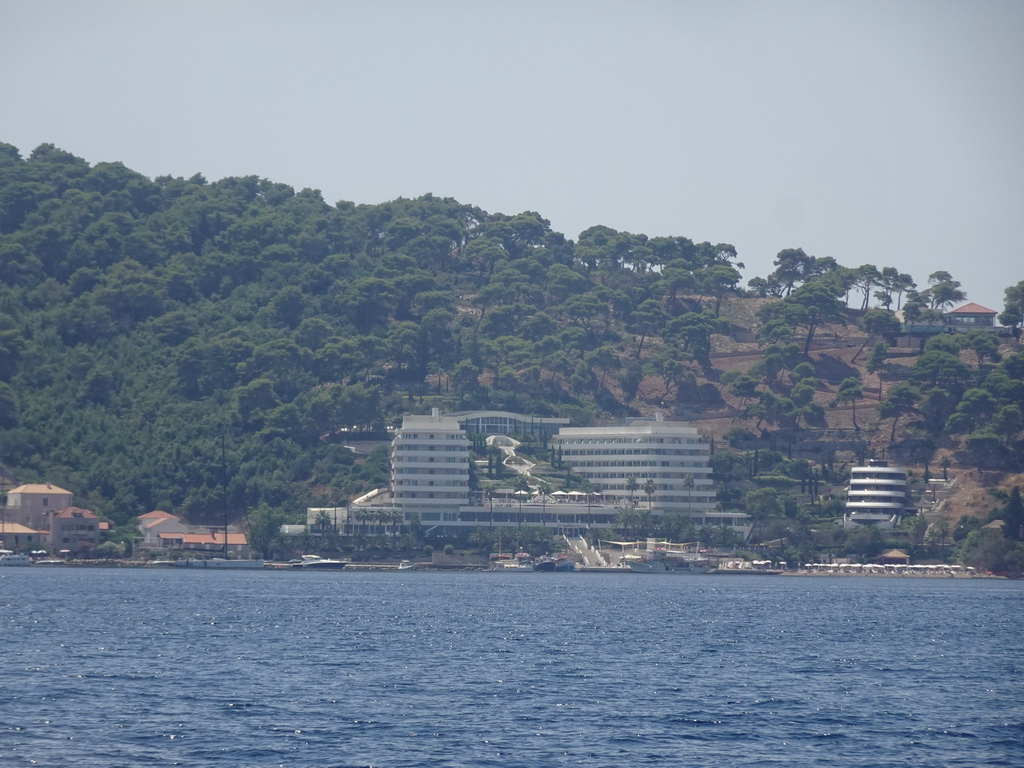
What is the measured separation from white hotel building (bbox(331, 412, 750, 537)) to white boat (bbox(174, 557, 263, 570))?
14.0 m

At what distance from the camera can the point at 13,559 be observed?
484 feet

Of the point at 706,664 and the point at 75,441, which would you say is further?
the point at 75,441

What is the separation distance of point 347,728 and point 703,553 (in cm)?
12946

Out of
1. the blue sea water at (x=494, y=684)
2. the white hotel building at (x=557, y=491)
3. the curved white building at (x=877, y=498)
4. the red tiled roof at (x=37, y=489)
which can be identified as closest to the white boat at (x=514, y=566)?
the white hotel building at (x=557, y=491)

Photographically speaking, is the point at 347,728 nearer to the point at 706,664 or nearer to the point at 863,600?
the point at 706,664

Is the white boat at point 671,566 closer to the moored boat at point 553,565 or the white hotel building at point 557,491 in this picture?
the moored boat at point 553,565

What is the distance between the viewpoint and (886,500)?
178625 millimetres

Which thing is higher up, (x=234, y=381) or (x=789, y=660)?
(x=234, y=381)

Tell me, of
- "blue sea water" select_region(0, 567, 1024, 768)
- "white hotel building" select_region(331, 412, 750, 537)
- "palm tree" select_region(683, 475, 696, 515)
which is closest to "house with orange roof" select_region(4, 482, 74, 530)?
"white hotel building" select_region(331, 412, 750, 537)

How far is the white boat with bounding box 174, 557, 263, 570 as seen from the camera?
150 metres

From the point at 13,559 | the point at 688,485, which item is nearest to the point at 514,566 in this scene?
the point at 688,485

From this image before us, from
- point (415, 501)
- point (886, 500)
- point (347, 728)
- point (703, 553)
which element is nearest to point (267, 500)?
point (415, 501)

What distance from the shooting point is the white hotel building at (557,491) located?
177 meters

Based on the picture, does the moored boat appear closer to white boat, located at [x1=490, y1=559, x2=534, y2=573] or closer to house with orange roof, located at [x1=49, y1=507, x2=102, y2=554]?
white boat, located at [x1=490, y1=559, x2=534, y2=573]
